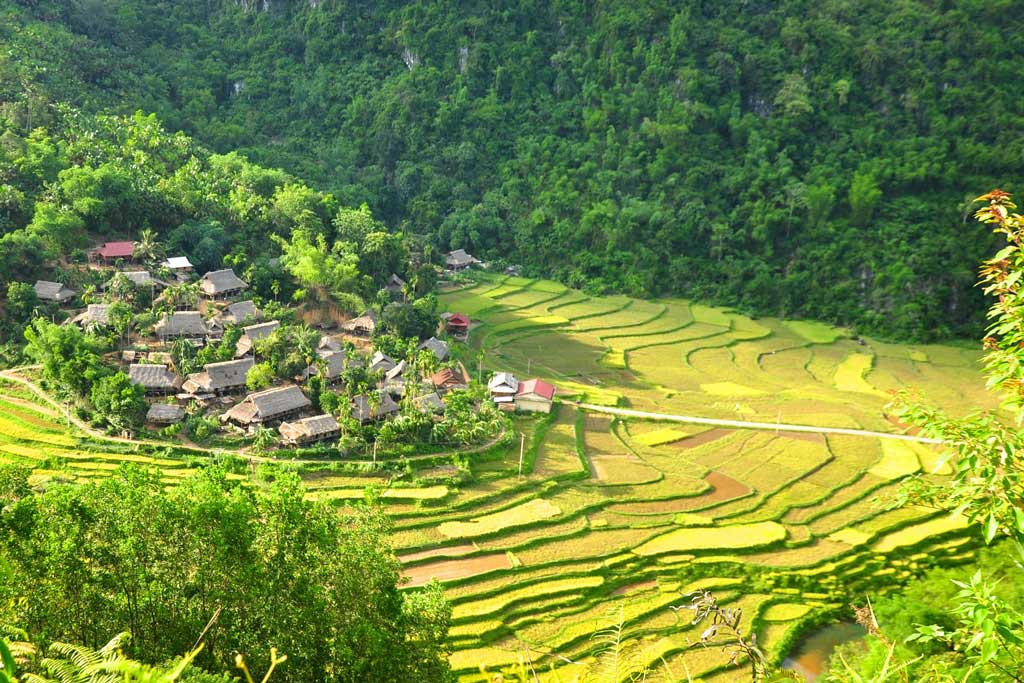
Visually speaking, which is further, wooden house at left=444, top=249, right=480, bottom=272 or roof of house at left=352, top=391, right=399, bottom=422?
wooden house at left=444, top=249, right=480, bottom=272

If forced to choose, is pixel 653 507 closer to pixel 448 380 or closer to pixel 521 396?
pixel 521 396

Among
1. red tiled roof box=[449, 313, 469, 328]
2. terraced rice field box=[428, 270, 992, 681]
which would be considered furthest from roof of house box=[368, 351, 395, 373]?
red tiled roof box=[449, 313, 469, 328]

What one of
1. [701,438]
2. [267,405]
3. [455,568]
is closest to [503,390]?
[701,438]

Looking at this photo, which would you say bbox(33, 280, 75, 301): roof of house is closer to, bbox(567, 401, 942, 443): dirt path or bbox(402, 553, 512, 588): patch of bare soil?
bbox(402, 553, 512, 588): patch of bare soil

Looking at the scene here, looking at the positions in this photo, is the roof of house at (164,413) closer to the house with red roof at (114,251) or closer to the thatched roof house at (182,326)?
the thatched roof house at (182,326)

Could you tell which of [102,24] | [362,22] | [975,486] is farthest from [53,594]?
[362,22]

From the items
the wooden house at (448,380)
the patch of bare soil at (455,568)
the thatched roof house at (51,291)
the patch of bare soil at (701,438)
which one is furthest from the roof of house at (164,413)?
the patch of bare soil at (701,438)
